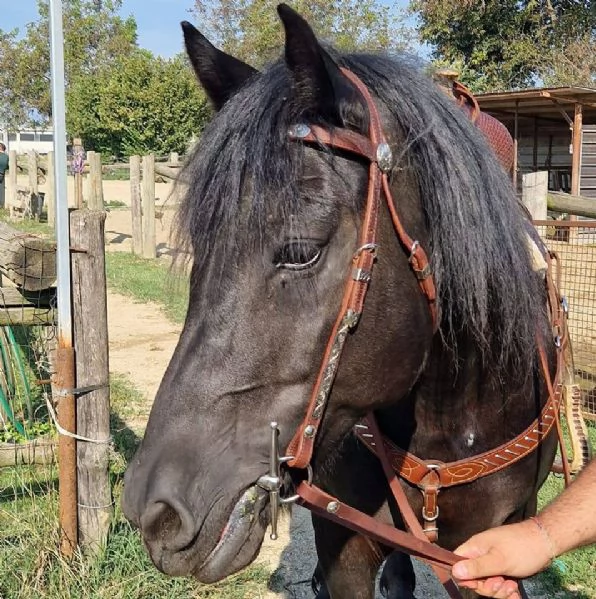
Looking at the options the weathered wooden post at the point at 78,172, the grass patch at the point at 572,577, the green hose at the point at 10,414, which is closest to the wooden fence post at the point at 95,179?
the weathered wooden post at the point at 78,172

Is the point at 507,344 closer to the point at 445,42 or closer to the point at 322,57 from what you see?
the point at 322,57

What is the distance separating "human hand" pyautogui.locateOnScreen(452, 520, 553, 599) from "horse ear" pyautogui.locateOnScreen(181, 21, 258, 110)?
1.28 m

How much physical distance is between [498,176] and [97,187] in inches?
491

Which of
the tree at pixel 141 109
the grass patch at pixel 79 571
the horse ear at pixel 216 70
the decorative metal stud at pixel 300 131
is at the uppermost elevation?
the tree at pixel 141 109

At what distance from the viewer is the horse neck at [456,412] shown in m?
1.97

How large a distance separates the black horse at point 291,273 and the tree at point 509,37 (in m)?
20.4

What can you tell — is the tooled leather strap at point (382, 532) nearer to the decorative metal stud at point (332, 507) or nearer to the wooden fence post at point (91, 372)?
the decorative metal stud at point (332, 507)

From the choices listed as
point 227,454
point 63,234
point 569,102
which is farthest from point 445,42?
point 227,454

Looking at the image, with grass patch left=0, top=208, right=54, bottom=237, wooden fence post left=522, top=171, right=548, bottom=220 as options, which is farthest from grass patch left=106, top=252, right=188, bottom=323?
wooden fence post left=522, top=171, right=548, bottom=220

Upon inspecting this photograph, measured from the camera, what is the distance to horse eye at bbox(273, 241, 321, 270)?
1416mm

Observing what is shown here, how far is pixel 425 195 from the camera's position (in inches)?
64.6

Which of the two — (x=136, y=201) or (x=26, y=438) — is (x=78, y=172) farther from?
(x=26, y=438)

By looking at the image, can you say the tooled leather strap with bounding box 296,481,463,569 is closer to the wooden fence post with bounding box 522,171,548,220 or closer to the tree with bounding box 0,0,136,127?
A: the wooden fence post with bounding box 522,171,548,220

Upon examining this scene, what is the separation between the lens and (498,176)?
179 cm
